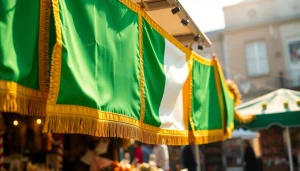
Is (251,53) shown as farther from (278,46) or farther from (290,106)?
(290,106)

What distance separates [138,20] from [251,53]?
18313mm

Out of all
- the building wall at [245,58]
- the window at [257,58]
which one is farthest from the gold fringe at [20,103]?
the window at [257,58]

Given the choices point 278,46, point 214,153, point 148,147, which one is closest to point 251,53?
point 278,46

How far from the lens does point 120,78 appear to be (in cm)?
319

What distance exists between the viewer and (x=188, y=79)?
195 inches

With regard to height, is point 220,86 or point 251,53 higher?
point 251,53

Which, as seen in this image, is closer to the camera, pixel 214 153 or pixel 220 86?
pixel 220 86

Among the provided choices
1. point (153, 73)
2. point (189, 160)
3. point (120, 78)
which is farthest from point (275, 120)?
point (120, 78)

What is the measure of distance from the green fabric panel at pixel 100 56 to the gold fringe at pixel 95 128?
109 millimetres

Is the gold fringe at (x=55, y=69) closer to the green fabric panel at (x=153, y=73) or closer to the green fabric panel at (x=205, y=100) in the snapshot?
the green fabric panel at (x=153, y=73)

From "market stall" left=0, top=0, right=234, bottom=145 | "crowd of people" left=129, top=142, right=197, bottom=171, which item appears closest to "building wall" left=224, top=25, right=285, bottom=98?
"crowd of people" left=129, top=142, right=197, bottom=171

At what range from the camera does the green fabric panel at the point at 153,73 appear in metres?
3.69

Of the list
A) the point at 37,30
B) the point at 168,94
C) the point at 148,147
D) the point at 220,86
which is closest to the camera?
the point at 37,30

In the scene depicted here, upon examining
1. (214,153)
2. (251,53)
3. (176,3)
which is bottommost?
(214,153)
